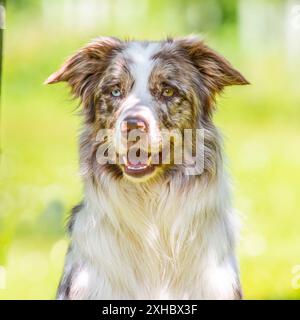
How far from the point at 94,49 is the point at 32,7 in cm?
230

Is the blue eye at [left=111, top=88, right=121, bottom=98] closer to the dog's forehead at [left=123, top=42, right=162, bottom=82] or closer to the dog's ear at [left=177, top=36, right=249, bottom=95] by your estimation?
the dog's forehead at [left=123, top=42, right=162, bottom=82]

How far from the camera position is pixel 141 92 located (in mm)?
5195

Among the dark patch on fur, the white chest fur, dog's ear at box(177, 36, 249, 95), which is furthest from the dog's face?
the dark patch on fur

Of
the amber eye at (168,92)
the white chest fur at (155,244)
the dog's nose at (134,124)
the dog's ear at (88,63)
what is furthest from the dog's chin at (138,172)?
the dog's ear at (88,63)

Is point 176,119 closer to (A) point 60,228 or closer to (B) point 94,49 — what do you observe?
(B) point 94,49

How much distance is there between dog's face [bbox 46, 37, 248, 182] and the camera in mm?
5109

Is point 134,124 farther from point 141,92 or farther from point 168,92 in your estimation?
point 168,92

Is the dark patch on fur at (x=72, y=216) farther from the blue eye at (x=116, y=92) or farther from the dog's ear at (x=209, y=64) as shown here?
the dog's ear at (x=209, y=64)

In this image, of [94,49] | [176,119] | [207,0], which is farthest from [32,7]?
[176,119]

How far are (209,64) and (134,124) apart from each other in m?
0.83

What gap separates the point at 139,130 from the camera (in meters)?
4.98

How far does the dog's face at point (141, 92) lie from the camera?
5.11 metres

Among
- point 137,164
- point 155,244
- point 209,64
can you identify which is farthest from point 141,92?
point 155,244

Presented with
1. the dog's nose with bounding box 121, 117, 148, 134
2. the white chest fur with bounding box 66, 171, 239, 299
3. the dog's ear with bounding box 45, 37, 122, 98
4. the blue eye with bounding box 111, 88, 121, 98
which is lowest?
the white chest fur with bounding box 66, 171, 239, 299
